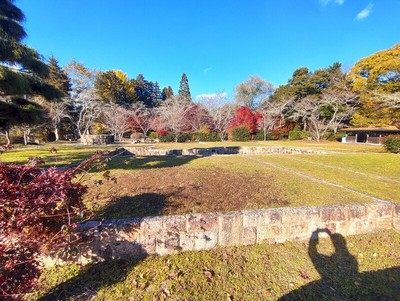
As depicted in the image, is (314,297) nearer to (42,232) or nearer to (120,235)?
(120,235)

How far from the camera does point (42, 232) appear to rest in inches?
68.6

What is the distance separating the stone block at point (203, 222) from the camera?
2381 millimetres

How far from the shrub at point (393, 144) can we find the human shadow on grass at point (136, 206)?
13997mm

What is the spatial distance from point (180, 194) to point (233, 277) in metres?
1.96

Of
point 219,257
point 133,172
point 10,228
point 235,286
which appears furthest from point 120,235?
point 133,172

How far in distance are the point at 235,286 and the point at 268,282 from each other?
354 mm

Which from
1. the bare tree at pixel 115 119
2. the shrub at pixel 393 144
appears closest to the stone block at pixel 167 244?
the shrub at pixel 393 144

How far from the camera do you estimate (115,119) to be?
25.2 metres

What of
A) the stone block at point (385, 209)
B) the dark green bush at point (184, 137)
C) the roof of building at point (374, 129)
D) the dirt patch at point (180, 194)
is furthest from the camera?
the roof of building at point (374, 129)

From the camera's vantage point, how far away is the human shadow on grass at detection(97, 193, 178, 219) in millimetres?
2916

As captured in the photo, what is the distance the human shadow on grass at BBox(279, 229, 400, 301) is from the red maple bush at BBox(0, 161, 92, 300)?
2.19 meters

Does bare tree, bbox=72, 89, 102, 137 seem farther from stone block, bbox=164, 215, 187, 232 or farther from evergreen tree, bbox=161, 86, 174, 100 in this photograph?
evergreen tree, bbox=161, 86, 174, 100

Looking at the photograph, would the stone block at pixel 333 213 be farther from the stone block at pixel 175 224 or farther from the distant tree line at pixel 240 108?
the distant tree line at pixel 240 108

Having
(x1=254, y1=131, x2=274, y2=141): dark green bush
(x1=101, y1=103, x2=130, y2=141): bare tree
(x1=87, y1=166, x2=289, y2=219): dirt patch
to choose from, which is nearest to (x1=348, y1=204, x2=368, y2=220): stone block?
(x1=87, y1=166, x2=289, y2=219): dirt patch
